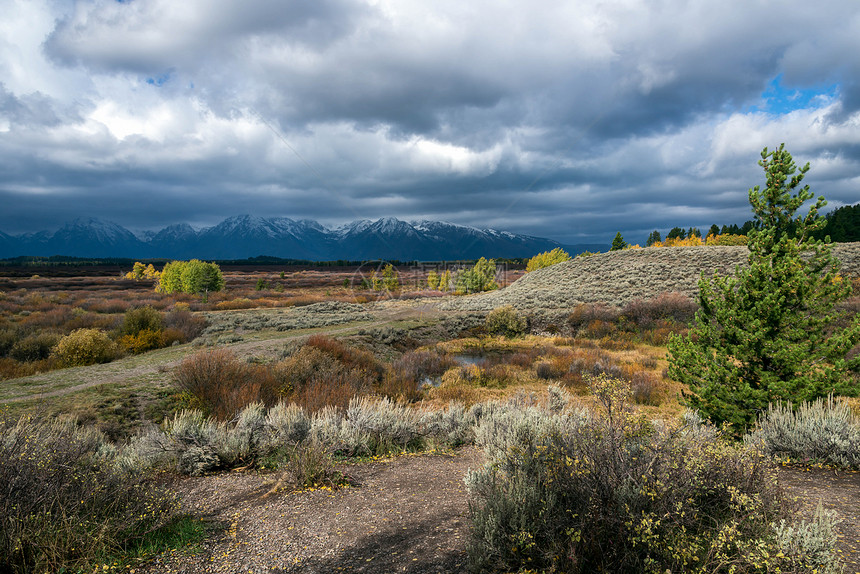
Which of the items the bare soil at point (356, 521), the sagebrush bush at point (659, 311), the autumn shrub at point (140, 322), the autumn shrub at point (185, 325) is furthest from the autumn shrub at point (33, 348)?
the sagebrush bush at point (659, 311)

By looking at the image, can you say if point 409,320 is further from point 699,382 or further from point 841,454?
point 841,454

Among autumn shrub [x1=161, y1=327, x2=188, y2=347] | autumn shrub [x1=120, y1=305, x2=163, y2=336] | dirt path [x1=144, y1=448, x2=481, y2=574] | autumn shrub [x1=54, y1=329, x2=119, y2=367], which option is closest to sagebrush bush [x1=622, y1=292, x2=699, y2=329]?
dirt path [x1=144, y1=448, x2=481, y2=574]

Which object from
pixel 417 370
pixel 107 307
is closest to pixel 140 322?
pixel 417 370

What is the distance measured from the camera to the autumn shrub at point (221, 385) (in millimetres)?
9297

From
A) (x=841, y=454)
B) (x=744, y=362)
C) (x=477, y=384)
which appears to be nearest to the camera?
(x=841, y=454)

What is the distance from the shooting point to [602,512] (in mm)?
3047

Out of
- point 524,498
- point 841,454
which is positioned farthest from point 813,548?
point 841,454

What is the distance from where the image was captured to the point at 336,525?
4.12 meters

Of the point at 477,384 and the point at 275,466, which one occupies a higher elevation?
the point at 275,466

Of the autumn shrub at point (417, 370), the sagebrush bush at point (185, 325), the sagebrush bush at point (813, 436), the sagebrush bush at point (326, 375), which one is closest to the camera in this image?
the sagebrush bush at point (813, 436)

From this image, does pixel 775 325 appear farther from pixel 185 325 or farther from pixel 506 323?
pixel 185 325

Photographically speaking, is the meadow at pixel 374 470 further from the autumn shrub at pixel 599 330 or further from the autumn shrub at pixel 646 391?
the autumn shrub at pixel 599 330

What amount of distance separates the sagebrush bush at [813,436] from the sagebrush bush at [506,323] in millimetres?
23447

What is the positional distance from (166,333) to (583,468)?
23.7 metres
